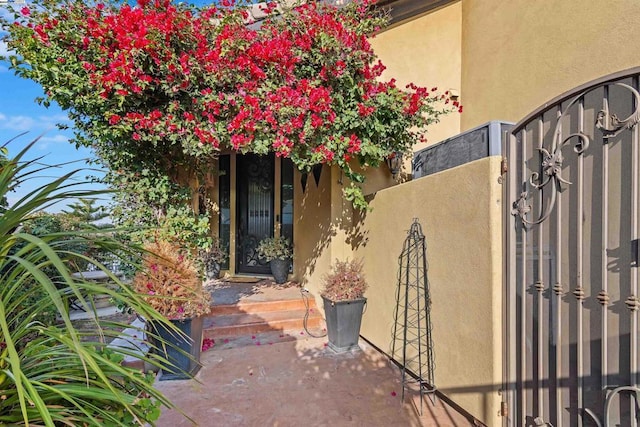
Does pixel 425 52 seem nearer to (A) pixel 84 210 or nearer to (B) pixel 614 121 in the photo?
(B) pixel 614 121

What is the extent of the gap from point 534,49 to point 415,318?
3.43m

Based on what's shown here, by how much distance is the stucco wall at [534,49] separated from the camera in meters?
2.94

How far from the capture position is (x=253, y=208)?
25.3 ft

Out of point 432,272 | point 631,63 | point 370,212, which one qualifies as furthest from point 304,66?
point 631,63

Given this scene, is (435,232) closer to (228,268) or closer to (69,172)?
(69,172)

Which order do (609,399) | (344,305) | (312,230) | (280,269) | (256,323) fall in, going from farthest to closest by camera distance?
1. (280,269)
2. (312,230)
3. (256,323)
4. (344,305)
5. (609,399)

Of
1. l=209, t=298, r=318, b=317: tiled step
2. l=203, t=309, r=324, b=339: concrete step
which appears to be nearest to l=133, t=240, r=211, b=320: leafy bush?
l=203, t=309, r=324, b=339: concrete step

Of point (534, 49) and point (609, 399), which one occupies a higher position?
point (534, 49)

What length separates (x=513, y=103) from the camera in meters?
4.24

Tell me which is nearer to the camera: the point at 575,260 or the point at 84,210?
the point at 575,260

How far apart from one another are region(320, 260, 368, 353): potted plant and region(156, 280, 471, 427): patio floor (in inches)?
7.3

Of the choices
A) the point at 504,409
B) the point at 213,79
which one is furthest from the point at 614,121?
the point at 213,79

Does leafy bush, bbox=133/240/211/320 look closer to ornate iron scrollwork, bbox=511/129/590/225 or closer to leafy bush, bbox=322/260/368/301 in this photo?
leafy bush, bbox=322/260/368/301

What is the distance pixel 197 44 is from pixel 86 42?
110 centimetres
